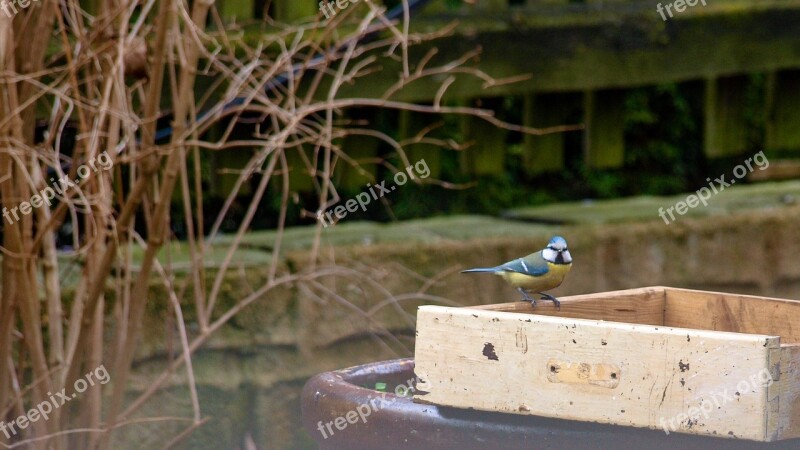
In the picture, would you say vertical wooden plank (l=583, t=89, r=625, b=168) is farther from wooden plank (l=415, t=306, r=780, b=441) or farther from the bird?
wooden plank (l=415, t=306, r=780, b=441)

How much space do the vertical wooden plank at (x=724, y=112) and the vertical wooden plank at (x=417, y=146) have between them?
108 cm

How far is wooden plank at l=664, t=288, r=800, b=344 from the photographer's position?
2535mm

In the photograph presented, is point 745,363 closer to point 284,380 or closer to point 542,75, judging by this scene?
point 284,380

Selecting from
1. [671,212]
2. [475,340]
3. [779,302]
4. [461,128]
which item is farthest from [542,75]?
[475,340]

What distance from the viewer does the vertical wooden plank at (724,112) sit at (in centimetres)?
473

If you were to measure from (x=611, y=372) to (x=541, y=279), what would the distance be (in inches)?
26.2

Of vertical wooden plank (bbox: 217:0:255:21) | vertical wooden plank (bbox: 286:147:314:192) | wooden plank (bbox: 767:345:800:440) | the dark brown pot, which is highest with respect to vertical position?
vertical wooden plank (bbox: 217:0:255:21)

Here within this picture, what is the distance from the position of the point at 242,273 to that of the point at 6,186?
2.41ft

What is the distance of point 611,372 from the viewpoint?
2070 mm

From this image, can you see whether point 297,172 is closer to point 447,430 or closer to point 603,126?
point 603,126

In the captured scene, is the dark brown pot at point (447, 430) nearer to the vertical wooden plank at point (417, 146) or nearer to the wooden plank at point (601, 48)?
the wooden plank at point (601, 48)

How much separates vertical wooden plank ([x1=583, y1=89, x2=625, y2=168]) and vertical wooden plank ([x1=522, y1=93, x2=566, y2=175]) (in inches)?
3.7

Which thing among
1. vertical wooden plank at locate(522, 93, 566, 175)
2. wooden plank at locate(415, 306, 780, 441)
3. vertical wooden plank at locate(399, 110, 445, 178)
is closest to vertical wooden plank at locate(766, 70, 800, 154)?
vertical wooden plank at locate(522, 93, 566, 175)

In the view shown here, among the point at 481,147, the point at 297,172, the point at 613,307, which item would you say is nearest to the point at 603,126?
the point at 481,147
